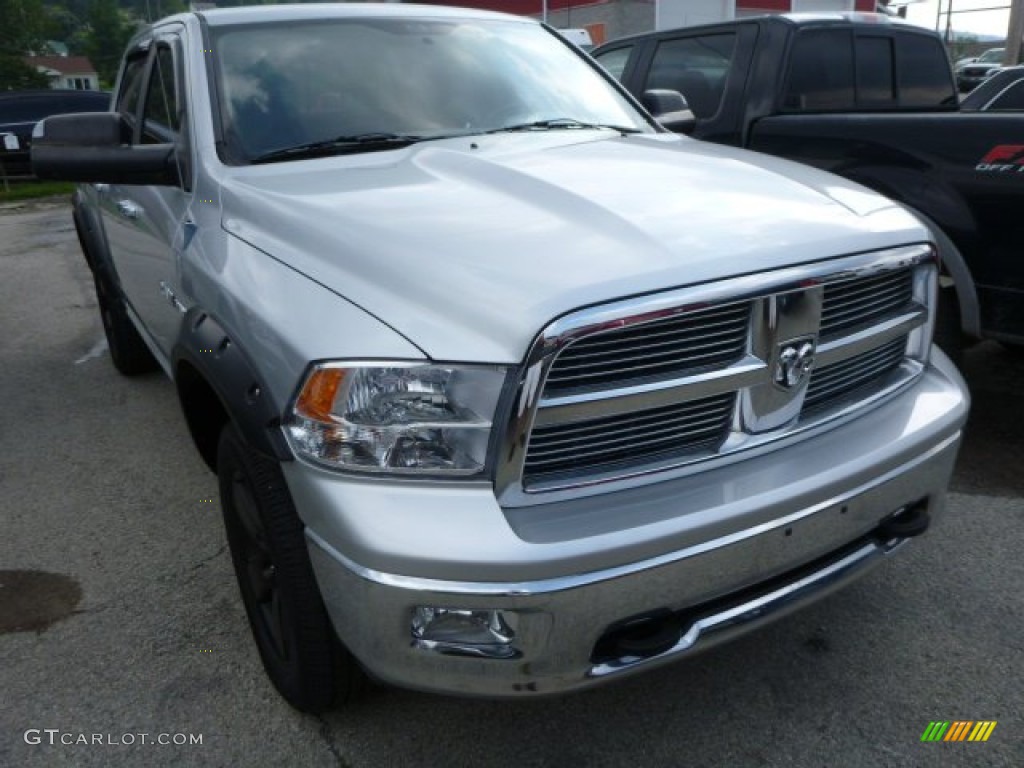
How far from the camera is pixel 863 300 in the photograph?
92.6 inches

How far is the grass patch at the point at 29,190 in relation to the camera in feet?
52.9

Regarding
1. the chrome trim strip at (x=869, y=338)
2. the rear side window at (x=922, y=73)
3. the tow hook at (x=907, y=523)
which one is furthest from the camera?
the rear side window at (x=922, y=73)

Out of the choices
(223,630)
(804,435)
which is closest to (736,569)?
(804,435)

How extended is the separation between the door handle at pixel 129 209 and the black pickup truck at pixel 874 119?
2.16m

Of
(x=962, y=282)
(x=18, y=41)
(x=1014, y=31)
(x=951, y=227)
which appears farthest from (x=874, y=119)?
(x=18, y=41)

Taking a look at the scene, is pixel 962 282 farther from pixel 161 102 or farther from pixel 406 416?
pixel 161 102

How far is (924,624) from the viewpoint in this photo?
2.76 metres

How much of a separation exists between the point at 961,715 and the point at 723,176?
1548mm

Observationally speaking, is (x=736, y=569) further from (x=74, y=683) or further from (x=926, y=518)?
(x=74, y=683)

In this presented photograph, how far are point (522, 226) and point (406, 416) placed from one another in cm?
58

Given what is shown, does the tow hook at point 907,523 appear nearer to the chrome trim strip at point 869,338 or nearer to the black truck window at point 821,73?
the chrome trim strip at point 869,338

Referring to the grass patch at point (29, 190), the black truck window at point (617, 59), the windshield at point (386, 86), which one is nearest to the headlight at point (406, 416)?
the windshield at point (386, 86)

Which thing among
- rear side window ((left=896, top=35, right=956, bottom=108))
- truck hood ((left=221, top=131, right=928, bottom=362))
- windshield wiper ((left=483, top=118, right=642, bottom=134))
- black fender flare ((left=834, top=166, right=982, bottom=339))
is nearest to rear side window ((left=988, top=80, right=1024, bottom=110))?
rear side window ((left=896, top=35, right=956, bottom=108))

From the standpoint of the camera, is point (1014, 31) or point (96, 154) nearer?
point (96, 154)
